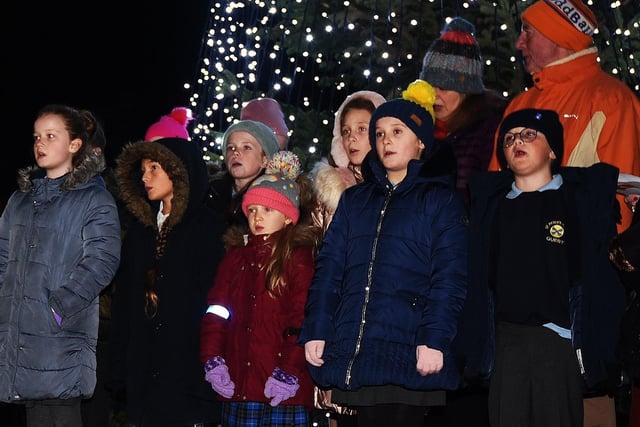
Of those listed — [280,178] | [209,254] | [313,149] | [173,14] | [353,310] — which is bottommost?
[353,310]

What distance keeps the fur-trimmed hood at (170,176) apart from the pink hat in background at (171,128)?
56.6 inches

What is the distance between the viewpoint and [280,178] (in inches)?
217

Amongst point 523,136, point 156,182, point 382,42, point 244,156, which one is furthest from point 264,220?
point 382,42

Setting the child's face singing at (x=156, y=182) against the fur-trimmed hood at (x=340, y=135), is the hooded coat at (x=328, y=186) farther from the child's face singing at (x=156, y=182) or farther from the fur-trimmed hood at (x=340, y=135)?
the child's face singing at (x=156, y=182)

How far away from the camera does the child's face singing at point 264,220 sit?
17.5ft

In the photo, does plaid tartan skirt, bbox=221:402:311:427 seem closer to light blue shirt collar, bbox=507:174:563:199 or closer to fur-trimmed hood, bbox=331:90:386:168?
light blue shirt collar, bbox=507:174:563:199

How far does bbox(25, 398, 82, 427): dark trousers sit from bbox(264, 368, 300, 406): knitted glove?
1182 millimetres

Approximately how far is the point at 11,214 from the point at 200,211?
106 cm

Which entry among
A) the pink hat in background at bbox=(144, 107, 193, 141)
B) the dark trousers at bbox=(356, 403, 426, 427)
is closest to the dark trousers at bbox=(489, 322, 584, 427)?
the dark trousers at bbox=(356, 403, 426, 427)

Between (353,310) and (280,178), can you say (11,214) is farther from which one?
(353,310)

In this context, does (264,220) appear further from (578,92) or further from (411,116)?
(578,92)

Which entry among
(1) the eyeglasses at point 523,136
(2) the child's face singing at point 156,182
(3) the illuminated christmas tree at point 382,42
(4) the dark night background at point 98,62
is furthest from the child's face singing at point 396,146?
(4) the dark night background at point 98,62

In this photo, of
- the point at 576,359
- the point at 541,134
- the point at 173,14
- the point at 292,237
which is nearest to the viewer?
the point at 576,359

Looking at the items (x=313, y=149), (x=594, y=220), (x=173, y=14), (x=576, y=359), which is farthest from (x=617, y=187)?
(x=173, y=14)
